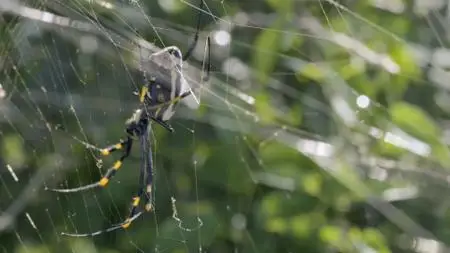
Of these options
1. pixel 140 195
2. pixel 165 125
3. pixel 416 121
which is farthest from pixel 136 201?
pixel 416 121

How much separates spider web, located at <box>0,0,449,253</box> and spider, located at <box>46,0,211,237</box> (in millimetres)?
10

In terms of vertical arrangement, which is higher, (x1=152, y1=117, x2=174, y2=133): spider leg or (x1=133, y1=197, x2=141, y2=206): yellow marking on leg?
(x1=152, y1=117, x2=174, y2=133): spider leg

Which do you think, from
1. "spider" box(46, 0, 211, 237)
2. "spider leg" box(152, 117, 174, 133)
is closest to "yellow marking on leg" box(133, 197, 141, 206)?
"spider" box(46, 0, 211, 237)

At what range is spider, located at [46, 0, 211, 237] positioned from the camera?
71cm

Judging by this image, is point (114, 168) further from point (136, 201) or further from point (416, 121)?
point (416, 121)

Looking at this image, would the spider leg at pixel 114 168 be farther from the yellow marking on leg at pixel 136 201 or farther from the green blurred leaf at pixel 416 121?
Answer: the green blurred leaf at pixel 416 121

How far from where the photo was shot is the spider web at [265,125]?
27.3 inches

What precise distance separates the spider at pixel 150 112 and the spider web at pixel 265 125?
1cm

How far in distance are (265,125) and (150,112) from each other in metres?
0.12

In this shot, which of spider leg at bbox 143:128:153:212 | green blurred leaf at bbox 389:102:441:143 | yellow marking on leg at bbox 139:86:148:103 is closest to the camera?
green blurred leaf at bbox 389:102:441:143

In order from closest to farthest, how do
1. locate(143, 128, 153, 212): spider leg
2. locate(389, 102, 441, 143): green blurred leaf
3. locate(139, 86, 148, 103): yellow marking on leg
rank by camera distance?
locate(389, 102, 441, 143): green blurred leaf < locate(139, 86, 148, 103): yellow marking on leg < locate(143, 128, 153, 212): spider leg

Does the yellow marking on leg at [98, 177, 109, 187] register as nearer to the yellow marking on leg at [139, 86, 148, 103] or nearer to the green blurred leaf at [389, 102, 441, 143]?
the yellow marking on leg at [139, 86, 148, 103]

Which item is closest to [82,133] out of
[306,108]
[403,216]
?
[306,108]

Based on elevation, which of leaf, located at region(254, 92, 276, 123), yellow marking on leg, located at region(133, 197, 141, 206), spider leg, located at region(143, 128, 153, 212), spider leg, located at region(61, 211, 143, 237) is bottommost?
spider leg, located at region(61, 211, 143, 237)
